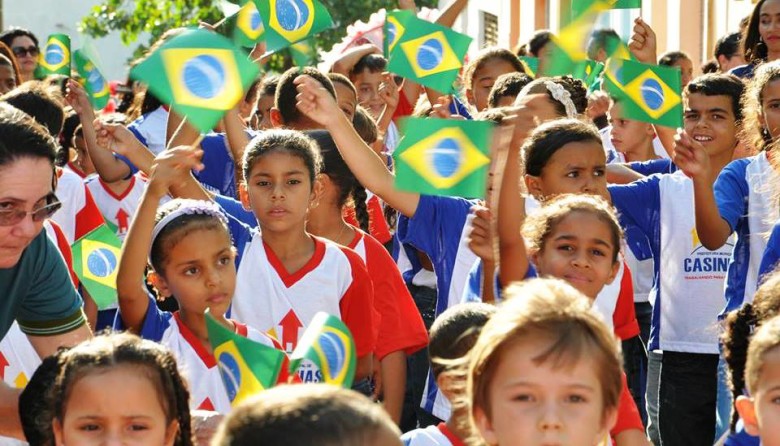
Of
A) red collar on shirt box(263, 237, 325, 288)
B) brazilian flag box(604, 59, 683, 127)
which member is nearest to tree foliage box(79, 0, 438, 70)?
brazilian flag box(604, 59, 683, 127)

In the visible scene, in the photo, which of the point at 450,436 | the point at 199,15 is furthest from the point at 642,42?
the point at 199,15

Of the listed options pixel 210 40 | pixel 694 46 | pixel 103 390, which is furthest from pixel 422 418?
pixel 694 46

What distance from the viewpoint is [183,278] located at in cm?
480

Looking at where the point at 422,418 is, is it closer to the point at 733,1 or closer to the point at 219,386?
the point at 219,386

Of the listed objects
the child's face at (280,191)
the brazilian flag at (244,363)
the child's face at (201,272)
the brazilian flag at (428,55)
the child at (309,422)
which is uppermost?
the brazilian flag at (428,55)

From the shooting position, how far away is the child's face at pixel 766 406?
330cm

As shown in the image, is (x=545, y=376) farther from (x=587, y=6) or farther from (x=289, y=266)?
(x=587, y=6)

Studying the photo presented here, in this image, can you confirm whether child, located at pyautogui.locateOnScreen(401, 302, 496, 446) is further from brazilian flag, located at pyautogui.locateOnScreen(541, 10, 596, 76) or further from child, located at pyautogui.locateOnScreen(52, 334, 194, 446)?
brazilian flag, located at pyautogui.locateOnScreen(541, 10, 596, 76)

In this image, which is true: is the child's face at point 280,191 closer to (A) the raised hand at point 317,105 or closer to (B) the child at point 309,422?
(A) the raised hand at point 317,105

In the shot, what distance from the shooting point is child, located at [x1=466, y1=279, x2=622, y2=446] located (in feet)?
10.5

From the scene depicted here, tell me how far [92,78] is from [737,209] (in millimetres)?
6055

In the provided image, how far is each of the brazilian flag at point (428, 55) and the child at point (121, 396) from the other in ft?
12.0

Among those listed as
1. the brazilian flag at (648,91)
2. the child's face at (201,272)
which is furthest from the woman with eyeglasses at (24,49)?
the child's face at (201,272)

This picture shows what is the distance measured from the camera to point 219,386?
4523 millimetres
